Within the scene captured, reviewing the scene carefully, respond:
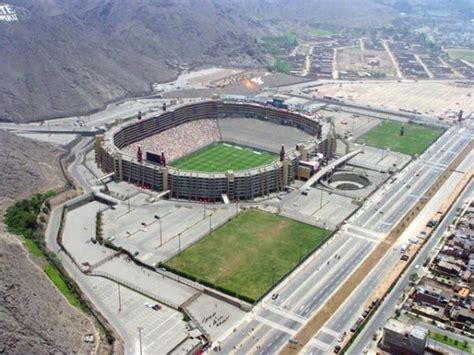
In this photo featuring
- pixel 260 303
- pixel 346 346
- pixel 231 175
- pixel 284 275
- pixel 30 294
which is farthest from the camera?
pixel 231 175

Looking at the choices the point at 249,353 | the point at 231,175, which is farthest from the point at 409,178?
the point at 249,353

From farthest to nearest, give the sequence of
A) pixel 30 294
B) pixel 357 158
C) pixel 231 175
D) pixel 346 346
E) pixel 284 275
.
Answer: pixel 357 158, pixel 231 175, pixel 284 275, pixel 346 346, pixel 30 294

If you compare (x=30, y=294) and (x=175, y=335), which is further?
(x=175, y=335)

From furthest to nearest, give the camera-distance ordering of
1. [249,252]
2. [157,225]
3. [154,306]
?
[157,225] → [249,252] → [154,306]

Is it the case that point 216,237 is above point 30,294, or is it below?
below

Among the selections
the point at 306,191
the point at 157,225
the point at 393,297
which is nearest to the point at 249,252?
the point at 157,225

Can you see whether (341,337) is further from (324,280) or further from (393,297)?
(324,280)

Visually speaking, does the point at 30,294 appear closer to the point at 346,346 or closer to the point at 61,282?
the point at 61,282
